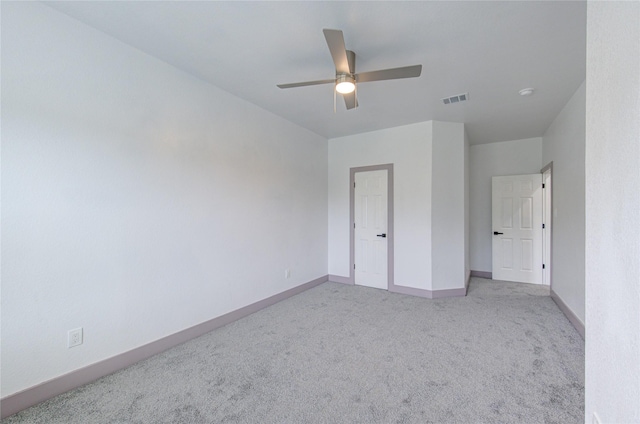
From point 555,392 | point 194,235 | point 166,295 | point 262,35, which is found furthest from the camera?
point 194,235

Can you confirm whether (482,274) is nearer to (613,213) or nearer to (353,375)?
(353,375)

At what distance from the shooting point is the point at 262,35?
2.12m

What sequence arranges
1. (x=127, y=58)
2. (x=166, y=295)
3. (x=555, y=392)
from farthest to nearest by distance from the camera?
(x=166, y=295) < (x=127, y=58) < (x=555, y=392)

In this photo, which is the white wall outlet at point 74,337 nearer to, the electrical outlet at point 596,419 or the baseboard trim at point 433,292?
the electrical outlet at point 596,419

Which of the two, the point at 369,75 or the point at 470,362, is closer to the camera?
the point at 369,75

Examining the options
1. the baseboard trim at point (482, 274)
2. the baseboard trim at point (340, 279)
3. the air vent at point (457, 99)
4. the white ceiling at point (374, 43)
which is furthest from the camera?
the baseboard trim at point (482, 274)

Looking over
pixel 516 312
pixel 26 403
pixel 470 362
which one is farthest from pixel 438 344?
pixel 26 403

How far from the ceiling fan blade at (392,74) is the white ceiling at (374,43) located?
0.88 ft

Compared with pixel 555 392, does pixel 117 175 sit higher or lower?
higher

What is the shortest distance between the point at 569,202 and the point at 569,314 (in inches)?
52.0

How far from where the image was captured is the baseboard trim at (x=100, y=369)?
69.1 inches

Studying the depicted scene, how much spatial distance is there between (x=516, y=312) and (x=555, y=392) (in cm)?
172

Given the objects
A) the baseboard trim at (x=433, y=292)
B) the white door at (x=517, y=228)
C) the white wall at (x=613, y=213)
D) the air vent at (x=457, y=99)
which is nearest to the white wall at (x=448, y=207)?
the baseboard trim at (x=433, y=292)

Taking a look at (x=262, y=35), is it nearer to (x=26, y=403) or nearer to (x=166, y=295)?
(x=166, y=295)
